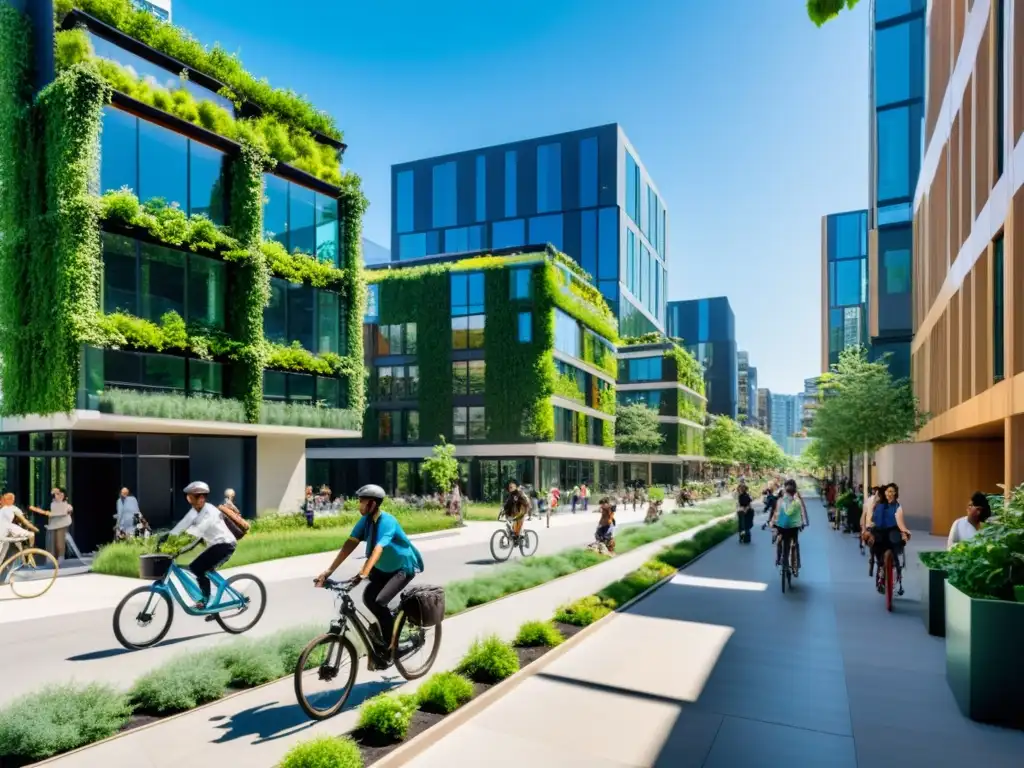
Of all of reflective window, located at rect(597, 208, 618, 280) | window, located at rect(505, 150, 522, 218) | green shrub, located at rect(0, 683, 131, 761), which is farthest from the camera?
window, located at rect(505, 150, 522, 218)

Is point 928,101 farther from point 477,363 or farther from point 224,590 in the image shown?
point 224,590

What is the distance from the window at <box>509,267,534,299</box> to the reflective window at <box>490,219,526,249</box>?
32897 millimetres

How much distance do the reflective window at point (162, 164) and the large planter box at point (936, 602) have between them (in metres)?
22.9

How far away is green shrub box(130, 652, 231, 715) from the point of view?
6.41m

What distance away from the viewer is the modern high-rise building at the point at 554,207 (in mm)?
73562

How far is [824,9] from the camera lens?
391cm

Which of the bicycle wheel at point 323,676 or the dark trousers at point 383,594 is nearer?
the bicycle wheel at point 323,676

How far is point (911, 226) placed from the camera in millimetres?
36000

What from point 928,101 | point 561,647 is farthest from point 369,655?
point 928,101

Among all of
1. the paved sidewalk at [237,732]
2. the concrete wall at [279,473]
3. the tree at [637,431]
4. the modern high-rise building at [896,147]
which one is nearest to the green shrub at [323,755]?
the paved sidewalk at [237,732]

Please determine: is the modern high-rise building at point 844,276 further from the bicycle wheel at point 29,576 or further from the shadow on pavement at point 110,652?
the shadow on pavement at point 110,652

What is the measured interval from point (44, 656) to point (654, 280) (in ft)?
276

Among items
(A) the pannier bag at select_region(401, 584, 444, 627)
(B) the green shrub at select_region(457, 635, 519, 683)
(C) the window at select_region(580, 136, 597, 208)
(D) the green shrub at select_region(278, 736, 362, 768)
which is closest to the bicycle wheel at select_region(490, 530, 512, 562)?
(B) the green shrub at select_region(457, 635, 519, 683)

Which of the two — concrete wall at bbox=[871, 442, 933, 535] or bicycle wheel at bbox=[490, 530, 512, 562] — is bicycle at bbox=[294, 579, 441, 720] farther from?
concrete wall at bbox=[871, 442, 933, 535]
